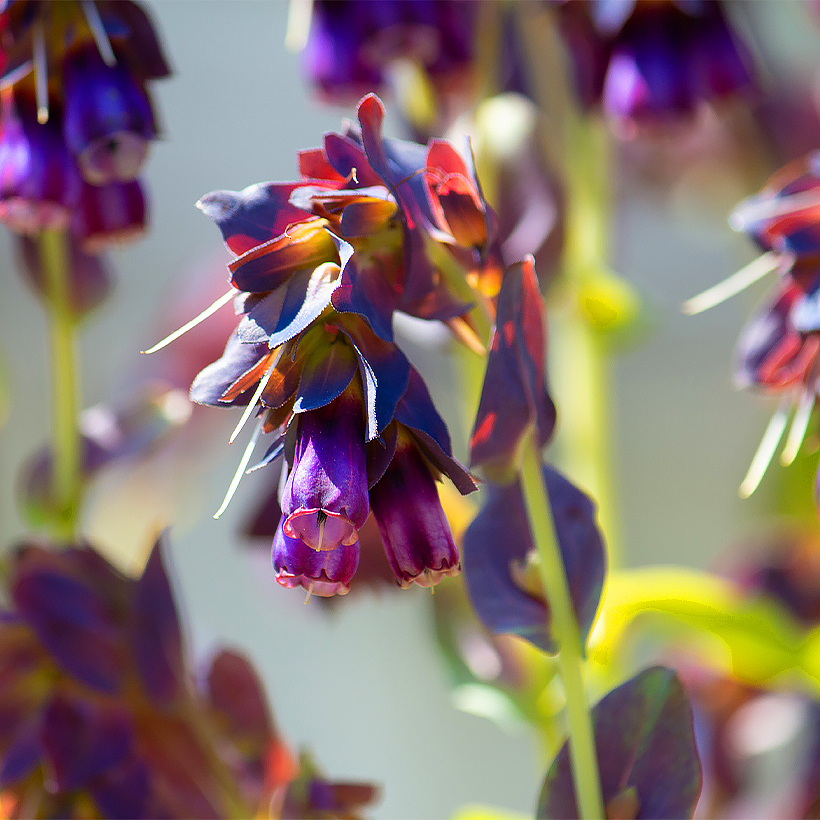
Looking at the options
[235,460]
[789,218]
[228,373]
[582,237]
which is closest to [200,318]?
[228,373]

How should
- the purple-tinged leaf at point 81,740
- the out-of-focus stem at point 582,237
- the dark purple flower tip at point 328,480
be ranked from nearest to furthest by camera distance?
the dark purple flower tip at point 328,480 < the purple-tinged leaf at point 81,740 < the out-of-focus stem at point 582,237

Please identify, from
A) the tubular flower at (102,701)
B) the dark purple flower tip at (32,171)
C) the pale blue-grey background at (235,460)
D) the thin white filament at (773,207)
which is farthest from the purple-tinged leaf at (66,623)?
the pale blue-grey background at (235,460)

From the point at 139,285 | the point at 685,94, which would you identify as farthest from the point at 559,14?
the point at 139,285

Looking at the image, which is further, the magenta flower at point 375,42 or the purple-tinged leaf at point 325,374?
the magenta flower at point 375,42

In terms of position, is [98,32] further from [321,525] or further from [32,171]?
[321,525]

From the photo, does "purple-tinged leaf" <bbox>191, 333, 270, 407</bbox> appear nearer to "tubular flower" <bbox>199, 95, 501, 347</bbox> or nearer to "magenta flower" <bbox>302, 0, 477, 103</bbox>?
"tubular flower" <bbox>199, 95, 501, 347</bbox>

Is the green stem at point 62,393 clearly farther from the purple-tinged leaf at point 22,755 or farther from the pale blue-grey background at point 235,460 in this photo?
the pale blue-grey background at point 235,460
